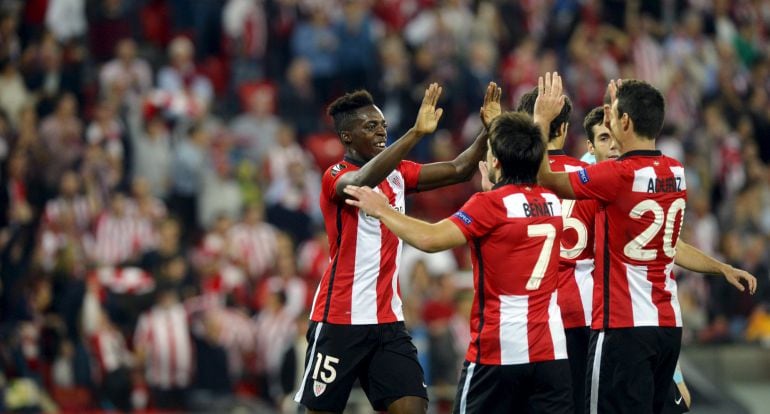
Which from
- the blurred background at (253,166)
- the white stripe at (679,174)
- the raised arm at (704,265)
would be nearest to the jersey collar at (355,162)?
the white stripe at (679,174)

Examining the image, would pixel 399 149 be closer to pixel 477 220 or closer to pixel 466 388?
pixel 477 220

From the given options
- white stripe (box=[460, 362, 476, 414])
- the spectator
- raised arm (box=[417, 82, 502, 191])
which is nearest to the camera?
white stripe (box=[460, 362, 476, 414])

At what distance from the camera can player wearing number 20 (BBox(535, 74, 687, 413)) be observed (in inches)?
286

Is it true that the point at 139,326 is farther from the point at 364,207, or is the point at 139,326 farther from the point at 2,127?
the point at 364,207

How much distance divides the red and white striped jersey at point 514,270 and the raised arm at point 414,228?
0.24ft

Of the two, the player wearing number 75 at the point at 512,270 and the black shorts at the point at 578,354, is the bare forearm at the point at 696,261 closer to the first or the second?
the black shorts at the point at 578,354

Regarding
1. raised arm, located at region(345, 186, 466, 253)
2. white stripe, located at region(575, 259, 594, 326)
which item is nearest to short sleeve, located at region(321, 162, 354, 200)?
raised arm, located at region(345, 186, 466, 253)

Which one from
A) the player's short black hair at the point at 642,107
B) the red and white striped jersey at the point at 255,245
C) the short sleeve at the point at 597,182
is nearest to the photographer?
the short sleeve at the point at 597,182

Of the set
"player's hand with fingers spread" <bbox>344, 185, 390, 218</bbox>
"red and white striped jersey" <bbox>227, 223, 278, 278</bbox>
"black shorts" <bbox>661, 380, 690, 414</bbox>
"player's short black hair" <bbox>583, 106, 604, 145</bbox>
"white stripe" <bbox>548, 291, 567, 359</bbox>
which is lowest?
"red and white striped jersey" <bbox>227, 223, 278, 278</bbox>

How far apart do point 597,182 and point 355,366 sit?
182 centimetres

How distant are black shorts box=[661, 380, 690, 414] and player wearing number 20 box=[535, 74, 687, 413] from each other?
21 centimetres

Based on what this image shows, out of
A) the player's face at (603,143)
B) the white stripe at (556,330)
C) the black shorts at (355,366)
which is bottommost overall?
the black shorts at (355,366)

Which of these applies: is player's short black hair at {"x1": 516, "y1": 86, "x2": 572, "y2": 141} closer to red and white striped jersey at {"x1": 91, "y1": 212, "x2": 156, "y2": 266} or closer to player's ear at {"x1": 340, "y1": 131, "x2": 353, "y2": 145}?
player's ear at {"x1": 340, "y1": 131, "x2": 353, "y2": 145}

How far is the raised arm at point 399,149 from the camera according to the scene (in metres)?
7.27
